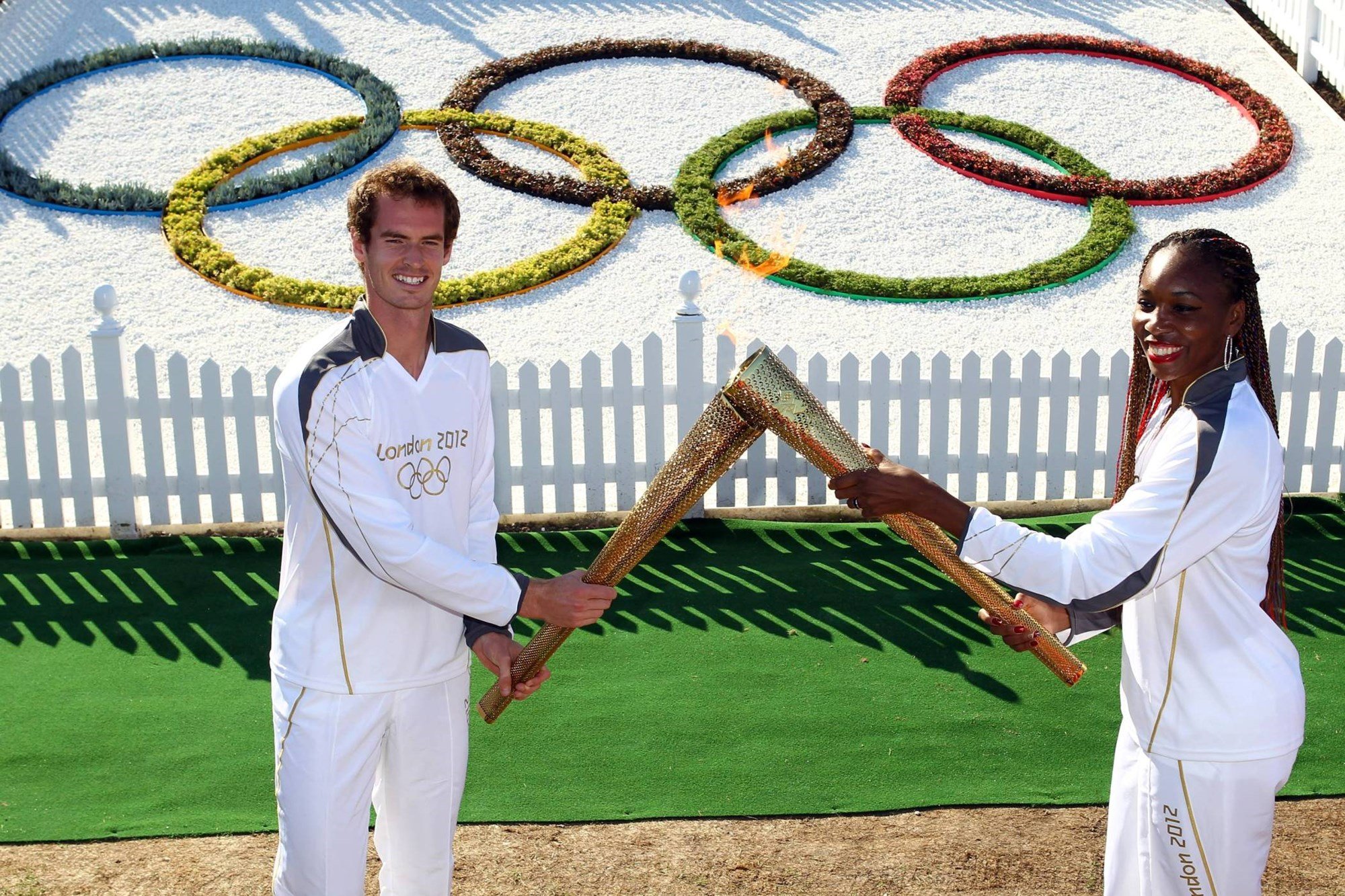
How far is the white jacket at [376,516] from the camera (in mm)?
3393

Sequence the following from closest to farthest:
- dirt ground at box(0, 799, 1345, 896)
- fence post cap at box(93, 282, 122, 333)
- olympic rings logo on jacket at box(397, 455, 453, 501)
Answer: olympic rings logo on jacket at box(397, 455, 453, 501) < dirt ground at box(0, 799, 1345, 896) < fence post cap at box(93, 282, 122, 333)

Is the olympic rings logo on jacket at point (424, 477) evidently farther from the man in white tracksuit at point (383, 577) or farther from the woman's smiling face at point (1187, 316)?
the woman's smiling face at point (1187, 316)

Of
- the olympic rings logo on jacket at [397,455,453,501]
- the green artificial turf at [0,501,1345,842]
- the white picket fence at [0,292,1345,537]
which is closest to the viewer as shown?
the olympic rings logo on jacket at [397,455,453,501]

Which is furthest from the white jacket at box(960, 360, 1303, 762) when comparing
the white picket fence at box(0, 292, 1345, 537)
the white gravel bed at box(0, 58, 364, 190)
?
the white gravel bed at box(0, 58, 364, 190)

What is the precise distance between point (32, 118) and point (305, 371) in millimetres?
11369

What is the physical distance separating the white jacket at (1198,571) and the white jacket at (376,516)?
1356 mm

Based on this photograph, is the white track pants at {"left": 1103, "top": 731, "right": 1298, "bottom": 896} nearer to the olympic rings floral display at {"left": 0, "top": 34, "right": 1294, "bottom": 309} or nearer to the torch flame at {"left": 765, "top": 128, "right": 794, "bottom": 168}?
the olympic rings floral display at {"left": 0, "top": 34, "right": 1294, "bottom": 309}

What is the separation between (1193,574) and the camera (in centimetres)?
327

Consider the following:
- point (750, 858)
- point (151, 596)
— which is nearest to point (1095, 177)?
point (151, 596)

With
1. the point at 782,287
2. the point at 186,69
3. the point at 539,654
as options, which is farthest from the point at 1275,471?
the point at 186,69

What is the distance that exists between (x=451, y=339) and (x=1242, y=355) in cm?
199

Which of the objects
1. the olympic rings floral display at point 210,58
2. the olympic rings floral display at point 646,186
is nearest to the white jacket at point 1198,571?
the olympic rings floral display at point 646,186

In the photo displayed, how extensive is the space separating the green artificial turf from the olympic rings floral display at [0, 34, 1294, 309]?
3720mm

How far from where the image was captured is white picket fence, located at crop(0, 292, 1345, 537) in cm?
763
